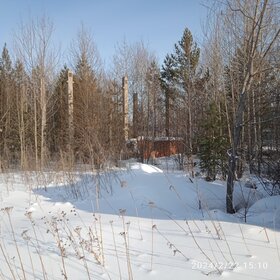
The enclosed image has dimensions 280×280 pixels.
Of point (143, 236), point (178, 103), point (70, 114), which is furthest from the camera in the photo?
point (178, 103)

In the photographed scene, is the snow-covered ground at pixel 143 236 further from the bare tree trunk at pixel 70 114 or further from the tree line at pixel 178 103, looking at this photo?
the bare tree trunk at pixel 70 114

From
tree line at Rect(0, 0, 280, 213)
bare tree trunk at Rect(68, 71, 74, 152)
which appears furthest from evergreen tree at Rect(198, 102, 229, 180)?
bare tree trunk at Rect(68, 71, 74, 152)

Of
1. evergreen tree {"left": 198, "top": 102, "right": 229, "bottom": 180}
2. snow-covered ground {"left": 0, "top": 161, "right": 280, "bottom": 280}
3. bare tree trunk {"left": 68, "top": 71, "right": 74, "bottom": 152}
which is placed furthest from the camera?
bare tree trunk {"left": 68, "top": 71, "right": 74, "bottom": 152}

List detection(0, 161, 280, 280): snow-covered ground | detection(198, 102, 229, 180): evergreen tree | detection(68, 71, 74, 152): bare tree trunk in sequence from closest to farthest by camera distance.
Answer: detection(0, 161, 280, 280): snow-covered ground → detection(198, 102, 229, 180): evergreen tree → detection(68, 71, 74, 152): bare tree trunk

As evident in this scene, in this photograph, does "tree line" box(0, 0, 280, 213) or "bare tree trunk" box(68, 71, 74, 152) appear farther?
"bare tree trunk" box(68, 71, 74, 152)

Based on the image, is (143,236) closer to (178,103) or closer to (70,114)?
(70,114)

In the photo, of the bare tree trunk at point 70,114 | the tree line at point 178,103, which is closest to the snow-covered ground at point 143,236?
the tree line at point 178,103

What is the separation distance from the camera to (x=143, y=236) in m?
4.20

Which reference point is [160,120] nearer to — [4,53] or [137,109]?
[137,109]

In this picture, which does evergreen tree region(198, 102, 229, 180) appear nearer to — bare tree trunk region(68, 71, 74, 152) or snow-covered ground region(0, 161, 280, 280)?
snow-covered ground region(0, 161, 280, 280)

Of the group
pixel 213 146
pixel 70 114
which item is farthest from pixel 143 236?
pixel 70 114

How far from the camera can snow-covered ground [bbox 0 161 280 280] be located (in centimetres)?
321

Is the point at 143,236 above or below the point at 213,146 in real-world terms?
below

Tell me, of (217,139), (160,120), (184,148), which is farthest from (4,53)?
(217,139)
